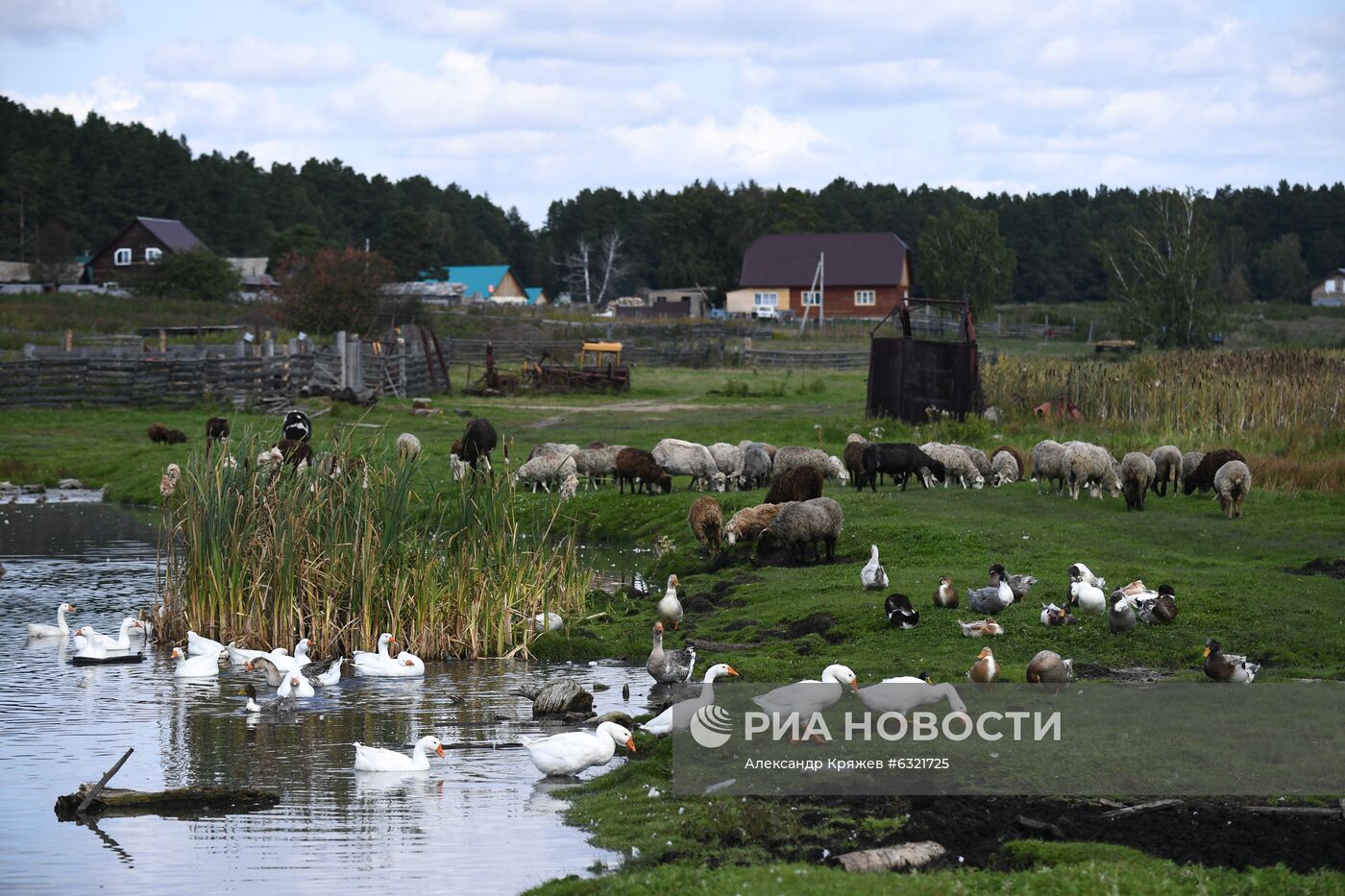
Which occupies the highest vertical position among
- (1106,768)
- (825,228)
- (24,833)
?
(825,228)

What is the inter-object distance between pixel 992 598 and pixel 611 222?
125915 millimetres

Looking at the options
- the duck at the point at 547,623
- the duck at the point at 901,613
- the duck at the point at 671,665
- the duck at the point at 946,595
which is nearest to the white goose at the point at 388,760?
the duck at the point at 671,665

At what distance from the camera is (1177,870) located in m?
7.48

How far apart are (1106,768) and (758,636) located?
577cm

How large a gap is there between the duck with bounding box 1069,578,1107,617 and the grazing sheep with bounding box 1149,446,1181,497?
34.9ft

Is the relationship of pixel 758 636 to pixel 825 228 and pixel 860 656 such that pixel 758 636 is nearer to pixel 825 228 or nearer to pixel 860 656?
pixel 860 656

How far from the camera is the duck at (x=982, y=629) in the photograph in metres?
13.4

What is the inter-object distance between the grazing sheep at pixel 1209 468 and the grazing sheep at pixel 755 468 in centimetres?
751

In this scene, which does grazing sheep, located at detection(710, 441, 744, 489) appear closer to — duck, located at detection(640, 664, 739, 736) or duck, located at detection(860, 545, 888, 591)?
duck, located at detection(860, 545, 888, 591)

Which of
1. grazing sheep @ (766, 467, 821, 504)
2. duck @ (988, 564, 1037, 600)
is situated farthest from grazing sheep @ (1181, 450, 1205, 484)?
duck @ (988, 564, 1037, 600)

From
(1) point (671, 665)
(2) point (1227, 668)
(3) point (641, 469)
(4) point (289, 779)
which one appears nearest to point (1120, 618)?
(2) point (1227, 668)

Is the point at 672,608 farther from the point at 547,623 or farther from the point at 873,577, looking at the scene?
the point at 873,577

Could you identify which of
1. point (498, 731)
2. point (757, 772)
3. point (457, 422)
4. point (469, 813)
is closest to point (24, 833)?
point (469, 813)

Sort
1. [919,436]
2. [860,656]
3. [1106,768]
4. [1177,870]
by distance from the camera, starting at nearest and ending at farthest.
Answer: [1177,870] → [1106,768] → [860,656] → [919,436]
